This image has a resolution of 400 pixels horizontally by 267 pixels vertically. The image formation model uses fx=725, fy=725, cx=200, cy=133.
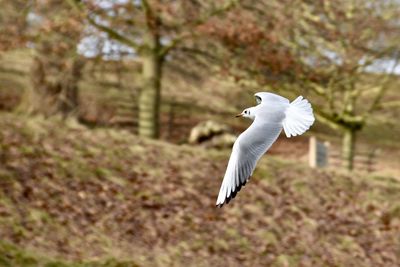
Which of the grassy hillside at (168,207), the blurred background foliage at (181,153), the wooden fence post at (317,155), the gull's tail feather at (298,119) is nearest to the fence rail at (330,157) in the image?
the wooden fence post at (317,155)

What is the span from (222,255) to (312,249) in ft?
5.00

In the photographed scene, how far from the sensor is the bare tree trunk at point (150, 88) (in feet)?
51.1

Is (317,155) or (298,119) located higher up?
(298,119)

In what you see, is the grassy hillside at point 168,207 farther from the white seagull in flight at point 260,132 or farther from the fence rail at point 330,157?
the white seagull in flight at point 260,132

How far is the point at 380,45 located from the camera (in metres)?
17.3

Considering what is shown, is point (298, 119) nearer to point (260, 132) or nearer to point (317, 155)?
point (260, 132)

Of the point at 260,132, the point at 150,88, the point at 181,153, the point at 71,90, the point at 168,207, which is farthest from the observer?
the point at 150,88

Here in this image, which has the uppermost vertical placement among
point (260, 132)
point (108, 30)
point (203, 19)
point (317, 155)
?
point (203, 19)

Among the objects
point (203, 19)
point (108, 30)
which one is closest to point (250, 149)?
point (203, 19)

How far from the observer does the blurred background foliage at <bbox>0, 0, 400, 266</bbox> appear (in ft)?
33.9

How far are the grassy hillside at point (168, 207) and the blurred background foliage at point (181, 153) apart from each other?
0.03 meters

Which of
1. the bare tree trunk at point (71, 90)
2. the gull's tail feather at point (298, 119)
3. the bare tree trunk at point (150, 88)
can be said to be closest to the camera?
the gull's tail feather at point (298, 119)

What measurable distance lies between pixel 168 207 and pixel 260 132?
722 cm

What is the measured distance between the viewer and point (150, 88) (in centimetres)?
1591
